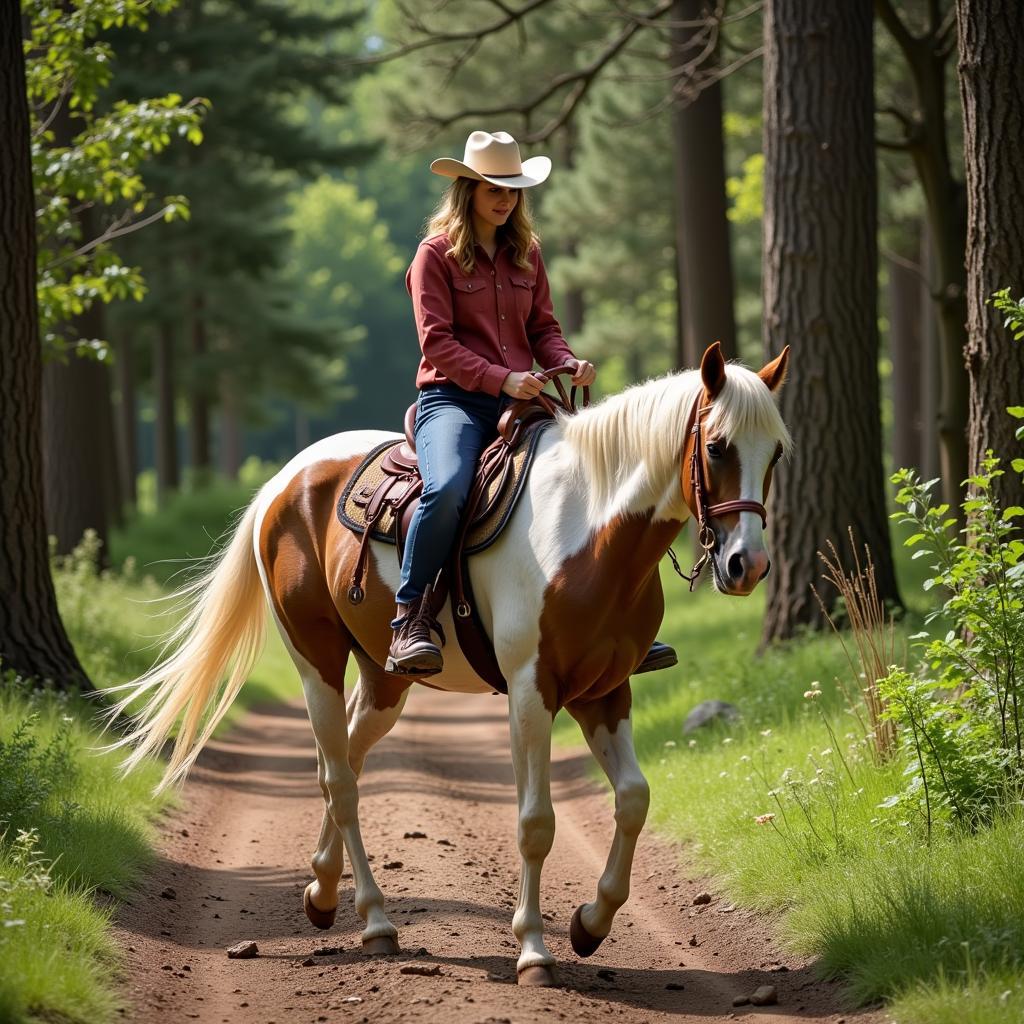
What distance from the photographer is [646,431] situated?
5.34 meters

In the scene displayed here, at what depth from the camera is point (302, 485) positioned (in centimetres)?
678

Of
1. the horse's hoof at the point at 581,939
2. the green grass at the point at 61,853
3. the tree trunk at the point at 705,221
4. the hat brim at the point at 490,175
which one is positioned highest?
the tree trunk at the point at 705,221

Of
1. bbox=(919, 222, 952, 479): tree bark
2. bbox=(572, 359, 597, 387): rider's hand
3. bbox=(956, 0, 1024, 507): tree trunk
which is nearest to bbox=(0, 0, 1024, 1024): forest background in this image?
bbox=(956, 0, 1024, 507): tree trunk

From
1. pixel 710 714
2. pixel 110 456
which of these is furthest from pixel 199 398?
pixel 710 714

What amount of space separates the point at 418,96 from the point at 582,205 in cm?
477

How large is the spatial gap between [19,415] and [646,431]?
550cm

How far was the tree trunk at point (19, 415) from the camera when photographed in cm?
904

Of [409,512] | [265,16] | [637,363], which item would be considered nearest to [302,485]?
[409,512]

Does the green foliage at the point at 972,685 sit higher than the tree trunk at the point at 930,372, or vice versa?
the tree trunk at the point at 930,372

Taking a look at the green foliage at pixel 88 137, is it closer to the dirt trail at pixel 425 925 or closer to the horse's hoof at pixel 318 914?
the dirt trail at pixel 425 925

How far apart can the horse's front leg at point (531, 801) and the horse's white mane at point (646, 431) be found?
80 cm

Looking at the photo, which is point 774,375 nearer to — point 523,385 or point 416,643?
point 523,385

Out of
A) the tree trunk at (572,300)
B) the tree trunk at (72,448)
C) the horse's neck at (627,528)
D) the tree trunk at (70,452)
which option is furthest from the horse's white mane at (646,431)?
the tree trunk at (572,300)

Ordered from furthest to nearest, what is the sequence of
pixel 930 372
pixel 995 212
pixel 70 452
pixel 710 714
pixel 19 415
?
pixel 930 372
pixel 70 452
pixel 710 714
pixel 19 415
pixel 995 212
